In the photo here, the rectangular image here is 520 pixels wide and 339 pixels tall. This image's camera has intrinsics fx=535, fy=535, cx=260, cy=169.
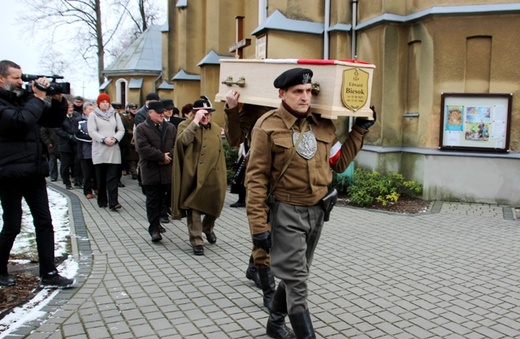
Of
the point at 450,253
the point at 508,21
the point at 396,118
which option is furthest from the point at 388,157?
the point at 450,253

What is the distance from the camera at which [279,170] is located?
371cm

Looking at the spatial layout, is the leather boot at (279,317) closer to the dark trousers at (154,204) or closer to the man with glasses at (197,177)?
the man with glasses at (197,177)

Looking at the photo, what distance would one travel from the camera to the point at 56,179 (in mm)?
14664

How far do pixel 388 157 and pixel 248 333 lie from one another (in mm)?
7905

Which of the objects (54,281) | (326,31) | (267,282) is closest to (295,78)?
(267,282)

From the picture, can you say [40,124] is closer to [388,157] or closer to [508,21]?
[388,157]

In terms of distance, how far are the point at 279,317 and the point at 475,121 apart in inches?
304

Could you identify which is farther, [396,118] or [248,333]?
[396,118]

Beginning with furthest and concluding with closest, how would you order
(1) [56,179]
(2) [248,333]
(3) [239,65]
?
(1) [56,179]
(3) [239,65]
(2) [248,333]

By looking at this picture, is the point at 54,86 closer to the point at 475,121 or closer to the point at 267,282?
the point at 267,282

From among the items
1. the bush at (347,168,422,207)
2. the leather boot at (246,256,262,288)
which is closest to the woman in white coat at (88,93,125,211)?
the bush at (347,168,422,207)

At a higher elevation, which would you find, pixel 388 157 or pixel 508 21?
pixel 508 21

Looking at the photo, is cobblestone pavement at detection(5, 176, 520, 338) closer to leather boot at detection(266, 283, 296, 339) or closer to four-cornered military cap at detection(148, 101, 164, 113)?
leather boot at detection(266, 283, 296, 339)

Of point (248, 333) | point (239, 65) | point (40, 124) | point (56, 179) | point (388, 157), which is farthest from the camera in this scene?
point (56, 179)
